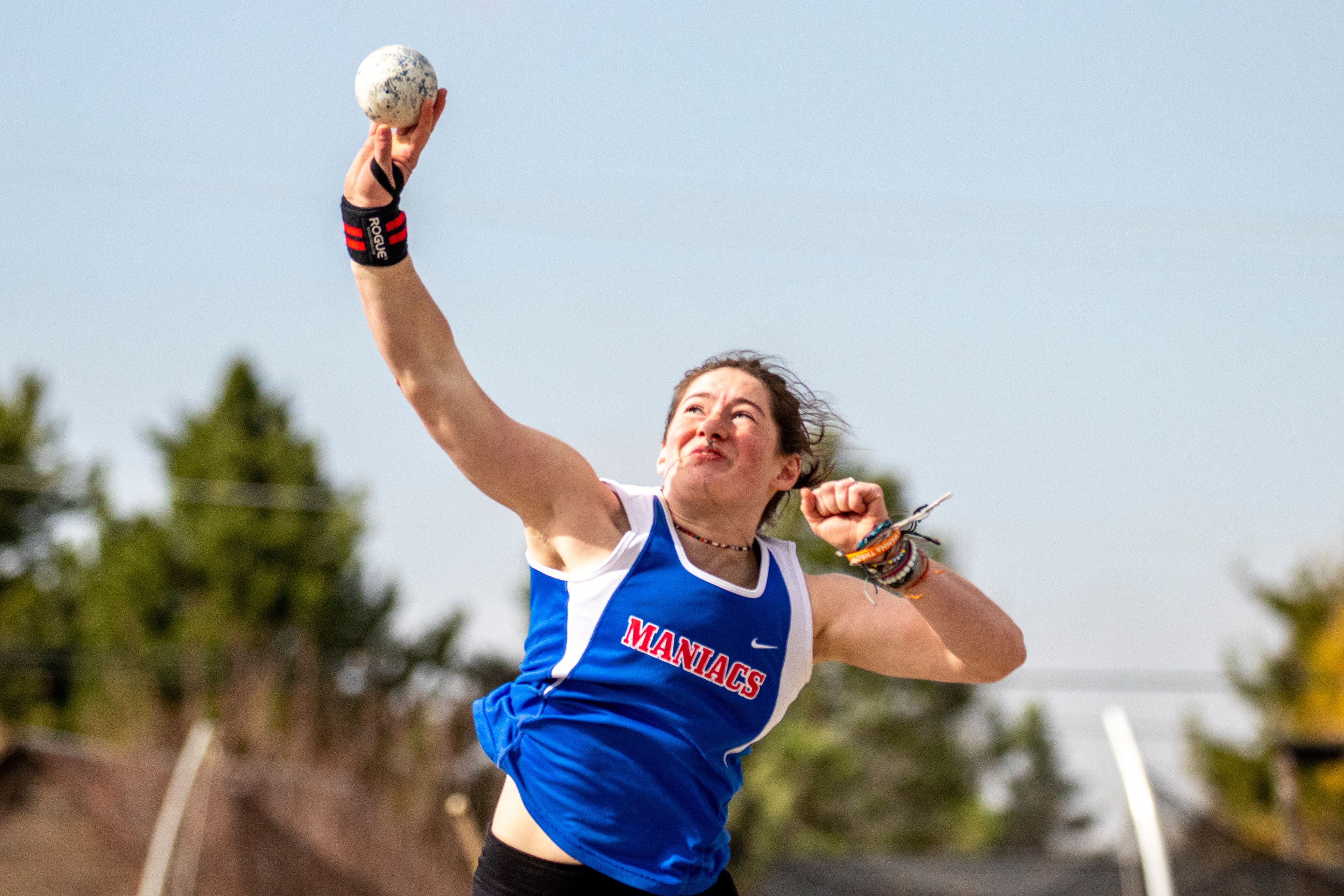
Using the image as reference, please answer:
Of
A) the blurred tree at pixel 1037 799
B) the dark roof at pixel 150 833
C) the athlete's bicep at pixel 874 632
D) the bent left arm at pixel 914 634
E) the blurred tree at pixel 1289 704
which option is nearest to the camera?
the bent left arm at pixel 914 634

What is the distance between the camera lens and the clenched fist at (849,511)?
107 inches

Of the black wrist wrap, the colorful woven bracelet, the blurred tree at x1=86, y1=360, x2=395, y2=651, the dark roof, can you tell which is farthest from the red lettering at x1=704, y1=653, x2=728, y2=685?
the blurred tree at x1=86, y1=360, x2=395, y2=651

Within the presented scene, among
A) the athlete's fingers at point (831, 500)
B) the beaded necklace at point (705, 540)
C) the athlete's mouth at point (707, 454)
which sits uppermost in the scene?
the athlete's mouth at point (707, 454)

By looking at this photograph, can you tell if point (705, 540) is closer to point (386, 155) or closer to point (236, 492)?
point (386, 155)

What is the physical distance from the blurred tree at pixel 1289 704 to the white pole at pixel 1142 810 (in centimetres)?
1882

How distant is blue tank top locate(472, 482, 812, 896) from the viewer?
270cm

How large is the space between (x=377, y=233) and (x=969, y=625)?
62.6 inches

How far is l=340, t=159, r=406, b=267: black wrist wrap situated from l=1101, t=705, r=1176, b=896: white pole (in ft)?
17.2

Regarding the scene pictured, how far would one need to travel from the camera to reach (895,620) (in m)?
3.19

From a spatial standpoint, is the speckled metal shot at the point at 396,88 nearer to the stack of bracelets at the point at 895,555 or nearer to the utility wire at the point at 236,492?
the stack of bracelets at the point at 895,555

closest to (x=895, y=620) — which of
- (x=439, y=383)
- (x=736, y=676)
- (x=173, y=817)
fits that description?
(x=736, y=676)

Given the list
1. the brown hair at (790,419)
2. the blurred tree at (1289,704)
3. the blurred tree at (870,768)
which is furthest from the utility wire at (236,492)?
the brown hair at (790,419)

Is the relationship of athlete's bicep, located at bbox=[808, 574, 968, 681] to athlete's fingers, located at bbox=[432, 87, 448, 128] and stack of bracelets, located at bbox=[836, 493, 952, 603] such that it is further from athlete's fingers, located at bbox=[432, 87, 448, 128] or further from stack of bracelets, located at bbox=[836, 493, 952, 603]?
athlete's fingers, located at bbox=[432, 87, 448, 128]

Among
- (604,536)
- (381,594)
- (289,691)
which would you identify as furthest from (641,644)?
(381,594)
